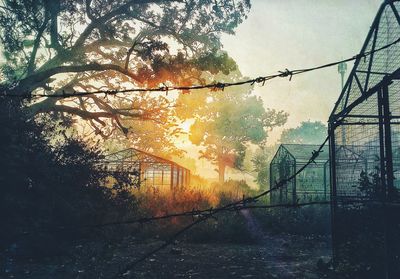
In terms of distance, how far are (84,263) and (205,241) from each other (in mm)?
4320

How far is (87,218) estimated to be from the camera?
10.2 meters

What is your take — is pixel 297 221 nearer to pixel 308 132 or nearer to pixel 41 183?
pixel 41 183

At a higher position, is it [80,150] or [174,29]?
[174,29]

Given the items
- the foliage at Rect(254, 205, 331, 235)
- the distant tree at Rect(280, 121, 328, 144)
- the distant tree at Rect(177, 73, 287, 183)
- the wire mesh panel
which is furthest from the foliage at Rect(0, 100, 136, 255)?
the distant tree at Rect(280, 121, 328, 144)

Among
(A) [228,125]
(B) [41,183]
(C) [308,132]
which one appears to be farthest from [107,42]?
(C) [308,132]

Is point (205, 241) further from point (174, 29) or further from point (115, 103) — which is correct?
point (115, 103)

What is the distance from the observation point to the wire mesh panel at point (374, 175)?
581cm

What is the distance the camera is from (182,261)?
340 inches

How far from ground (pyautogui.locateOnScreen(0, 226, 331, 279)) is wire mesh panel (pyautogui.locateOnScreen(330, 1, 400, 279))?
122 centimetres

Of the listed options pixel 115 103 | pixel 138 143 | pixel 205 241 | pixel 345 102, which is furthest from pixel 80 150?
pixel 138 143

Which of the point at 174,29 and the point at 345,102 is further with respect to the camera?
the point at 174,29

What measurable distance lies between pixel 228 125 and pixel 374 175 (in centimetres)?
3531

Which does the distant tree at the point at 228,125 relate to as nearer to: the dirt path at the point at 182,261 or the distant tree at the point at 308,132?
the dirt path at the point at 182,261

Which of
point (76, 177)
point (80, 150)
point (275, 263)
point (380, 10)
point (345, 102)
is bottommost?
point (275, 263)
